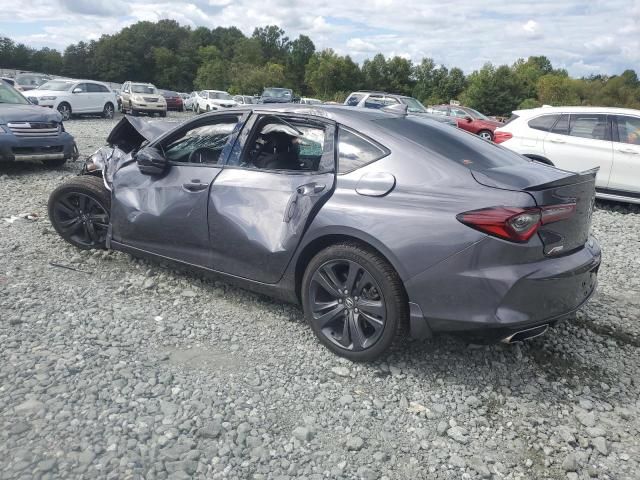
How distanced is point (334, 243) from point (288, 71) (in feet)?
331

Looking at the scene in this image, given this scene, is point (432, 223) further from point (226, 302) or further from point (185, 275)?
point (185, 275)

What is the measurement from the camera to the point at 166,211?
4.06 metres

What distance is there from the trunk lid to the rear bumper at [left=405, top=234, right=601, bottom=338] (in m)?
0.10

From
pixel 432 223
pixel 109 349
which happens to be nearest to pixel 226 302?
pixel 109 349

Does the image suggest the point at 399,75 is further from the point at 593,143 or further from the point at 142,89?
the point at 593,143

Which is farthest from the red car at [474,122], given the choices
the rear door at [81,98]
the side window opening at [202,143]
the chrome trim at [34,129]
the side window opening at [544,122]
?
the side window opening at [202,143]

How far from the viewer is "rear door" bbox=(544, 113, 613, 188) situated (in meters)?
8.20

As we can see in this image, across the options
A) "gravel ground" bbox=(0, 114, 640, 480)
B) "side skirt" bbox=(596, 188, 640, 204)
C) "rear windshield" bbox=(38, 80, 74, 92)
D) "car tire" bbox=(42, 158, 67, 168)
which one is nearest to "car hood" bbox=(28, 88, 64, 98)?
"rear windshield" bbox=(38, 80, 74, 92)

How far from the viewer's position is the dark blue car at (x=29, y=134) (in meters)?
8.34

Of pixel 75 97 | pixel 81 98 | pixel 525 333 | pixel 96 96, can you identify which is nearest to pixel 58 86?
pixel 75 97

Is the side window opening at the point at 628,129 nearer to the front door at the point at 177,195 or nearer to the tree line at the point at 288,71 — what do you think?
the front door at the point at 177,195

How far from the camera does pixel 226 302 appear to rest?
4113 millimetres

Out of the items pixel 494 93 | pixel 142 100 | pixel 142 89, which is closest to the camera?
pixel 142 100

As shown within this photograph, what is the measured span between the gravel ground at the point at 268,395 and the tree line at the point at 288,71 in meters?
53.4
